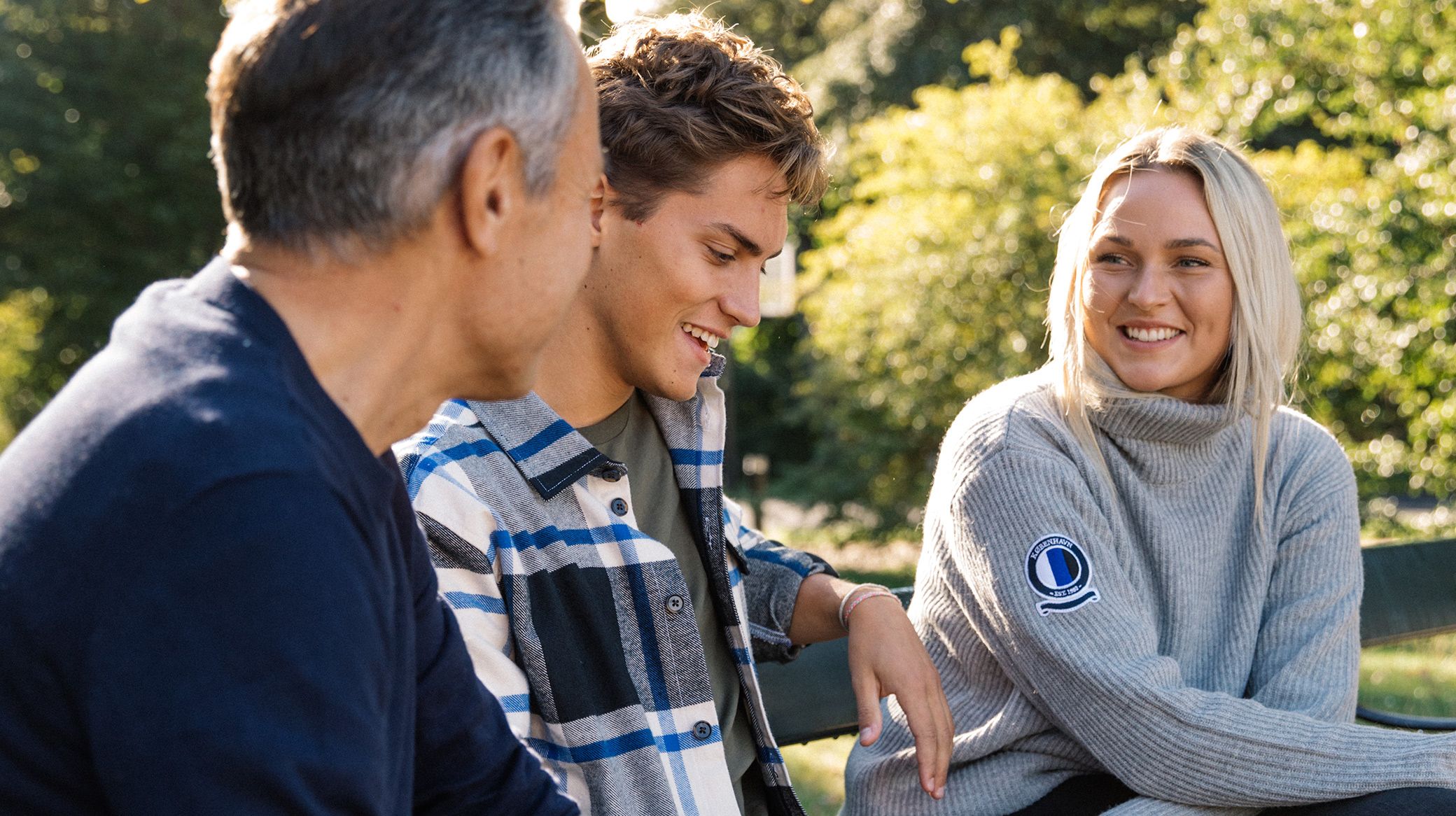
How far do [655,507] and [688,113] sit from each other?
72 centimetres

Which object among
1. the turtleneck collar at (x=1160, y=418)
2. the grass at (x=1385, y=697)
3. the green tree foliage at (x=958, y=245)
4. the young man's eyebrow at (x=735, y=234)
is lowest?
the grass at (x=1385, y=697)

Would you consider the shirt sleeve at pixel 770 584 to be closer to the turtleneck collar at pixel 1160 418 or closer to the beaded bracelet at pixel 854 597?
the beaded bracelet at pixel 854 597

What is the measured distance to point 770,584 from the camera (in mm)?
2592

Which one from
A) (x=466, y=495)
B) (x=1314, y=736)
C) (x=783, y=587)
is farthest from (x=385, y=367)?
(x=1314, y=736)

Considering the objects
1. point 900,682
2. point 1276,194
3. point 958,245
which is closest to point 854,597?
point 900,682

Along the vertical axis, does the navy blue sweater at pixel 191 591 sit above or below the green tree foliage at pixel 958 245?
→ above

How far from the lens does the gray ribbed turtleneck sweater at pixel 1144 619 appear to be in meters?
2.32

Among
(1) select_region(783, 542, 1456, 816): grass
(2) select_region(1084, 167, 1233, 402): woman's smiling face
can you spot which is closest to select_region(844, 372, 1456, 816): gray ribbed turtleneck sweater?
(2) select_region(1084, 167, 1233, 402): woman's smiling face

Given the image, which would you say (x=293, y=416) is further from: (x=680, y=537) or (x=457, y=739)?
(x=680, y=537)

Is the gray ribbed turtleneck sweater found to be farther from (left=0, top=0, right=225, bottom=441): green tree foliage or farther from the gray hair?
(left=0, top=0, right=225, bottom=441): green tree foliage

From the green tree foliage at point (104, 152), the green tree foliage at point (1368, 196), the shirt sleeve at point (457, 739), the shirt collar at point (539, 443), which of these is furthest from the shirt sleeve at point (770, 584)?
the green tree foliage at point (104, 152)

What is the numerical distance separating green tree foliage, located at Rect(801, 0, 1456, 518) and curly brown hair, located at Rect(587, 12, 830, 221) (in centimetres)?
502

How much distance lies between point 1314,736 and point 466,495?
5.16 feet

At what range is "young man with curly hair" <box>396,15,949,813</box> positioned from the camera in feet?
6.72
